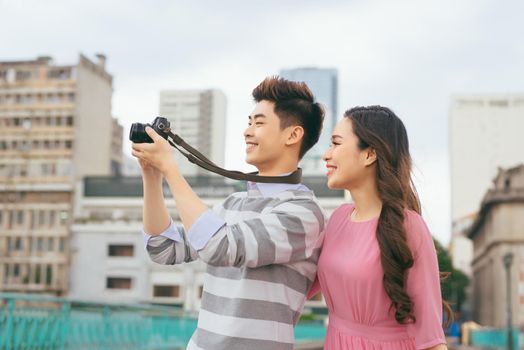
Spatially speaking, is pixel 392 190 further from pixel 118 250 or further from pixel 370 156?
pixel 118 250

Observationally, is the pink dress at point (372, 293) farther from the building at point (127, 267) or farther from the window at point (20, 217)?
the window at point (20, 217)

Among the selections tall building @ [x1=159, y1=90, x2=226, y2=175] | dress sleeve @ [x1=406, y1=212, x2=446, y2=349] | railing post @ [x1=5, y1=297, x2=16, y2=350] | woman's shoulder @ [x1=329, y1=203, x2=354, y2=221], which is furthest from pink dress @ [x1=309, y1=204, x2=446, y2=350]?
tall building @ [x1=159, y1=90, x2=226, y2=175]

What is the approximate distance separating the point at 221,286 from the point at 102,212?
52332 mm

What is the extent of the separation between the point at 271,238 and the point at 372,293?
0.40 meters

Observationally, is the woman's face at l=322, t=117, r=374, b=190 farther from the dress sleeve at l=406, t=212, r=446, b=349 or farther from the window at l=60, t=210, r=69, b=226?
the window at l=60, t=210, r=69, b=226

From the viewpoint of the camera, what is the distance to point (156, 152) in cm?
234

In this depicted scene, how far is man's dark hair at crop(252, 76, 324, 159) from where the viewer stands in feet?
8.80

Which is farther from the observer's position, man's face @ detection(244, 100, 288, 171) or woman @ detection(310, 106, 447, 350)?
man's face @ detection(244, 100, 288, 171)

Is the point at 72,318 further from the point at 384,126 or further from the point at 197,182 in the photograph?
the point at 197,182

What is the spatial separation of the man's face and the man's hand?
0.40 meters

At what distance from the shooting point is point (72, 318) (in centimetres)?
790

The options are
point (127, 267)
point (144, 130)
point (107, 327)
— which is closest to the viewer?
point (144, 130)

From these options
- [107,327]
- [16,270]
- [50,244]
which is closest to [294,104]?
[107,327]

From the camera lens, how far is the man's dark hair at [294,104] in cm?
268
